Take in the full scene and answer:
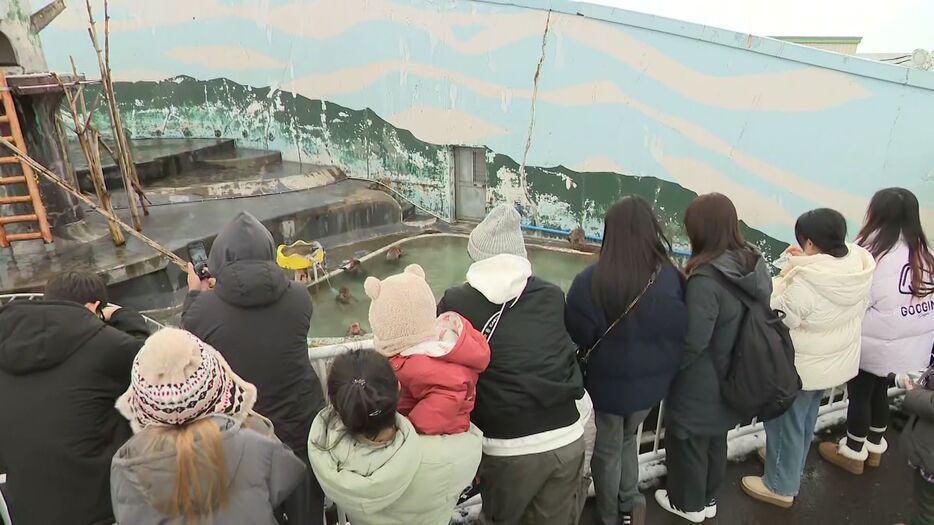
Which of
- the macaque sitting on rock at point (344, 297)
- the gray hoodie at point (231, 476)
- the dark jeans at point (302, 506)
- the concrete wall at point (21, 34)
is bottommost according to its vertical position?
the macaque sitting on rock at point (344, 297)

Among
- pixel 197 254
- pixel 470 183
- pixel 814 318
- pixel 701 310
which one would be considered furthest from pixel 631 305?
pixel 470 183

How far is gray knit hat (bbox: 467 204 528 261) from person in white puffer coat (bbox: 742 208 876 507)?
119 cm

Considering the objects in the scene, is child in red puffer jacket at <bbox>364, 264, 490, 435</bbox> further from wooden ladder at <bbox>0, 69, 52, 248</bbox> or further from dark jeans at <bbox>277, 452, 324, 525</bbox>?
wooden ladder at <bbox>0, 69, 52, 248</bbox>

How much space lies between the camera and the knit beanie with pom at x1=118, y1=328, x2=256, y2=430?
4.50 feet

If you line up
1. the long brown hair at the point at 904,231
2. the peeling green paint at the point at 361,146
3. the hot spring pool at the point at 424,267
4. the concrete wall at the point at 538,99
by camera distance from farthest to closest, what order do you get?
the peeling green paint at the point at 361,146, the hot spring pool at the point at 424,267, the concrete wall at the point at 538,99, the long brown hair at the point at 904,231

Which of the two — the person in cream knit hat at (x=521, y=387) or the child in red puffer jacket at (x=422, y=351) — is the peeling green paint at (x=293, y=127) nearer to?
the person in cream knit hat at (x=521, y=387)

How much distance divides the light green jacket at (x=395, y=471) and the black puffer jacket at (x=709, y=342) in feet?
3.11

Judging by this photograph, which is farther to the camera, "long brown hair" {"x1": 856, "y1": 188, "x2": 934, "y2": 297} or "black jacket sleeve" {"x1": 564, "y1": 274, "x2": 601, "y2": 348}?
"long brown hair" {"x1": 856, "y1": 188, "x2": 934, "y2": 297}

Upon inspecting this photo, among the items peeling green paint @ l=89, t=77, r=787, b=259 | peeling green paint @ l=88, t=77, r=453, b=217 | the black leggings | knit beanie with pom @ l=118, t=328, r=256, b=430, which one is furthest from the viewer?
peeling green paint @ l=88, t=77, r=453, b=217

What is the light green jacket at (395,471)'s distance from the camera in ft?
5.05

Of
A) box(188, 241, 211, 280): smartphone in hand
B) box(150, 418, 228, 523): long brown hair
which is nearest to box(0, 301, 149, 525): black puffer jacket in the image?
box(150, 418, 228, 523): long brown hair

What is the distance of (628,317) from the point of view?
6.74 feet

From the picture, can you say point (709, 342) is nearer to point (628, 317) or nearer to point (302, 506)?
point (628, 317)

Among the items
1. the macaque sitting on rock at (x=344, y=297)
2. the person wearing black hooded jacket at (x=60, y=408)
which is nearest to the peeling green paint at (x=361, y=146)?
the macaque sitting on rock at (x=344, y=297)
